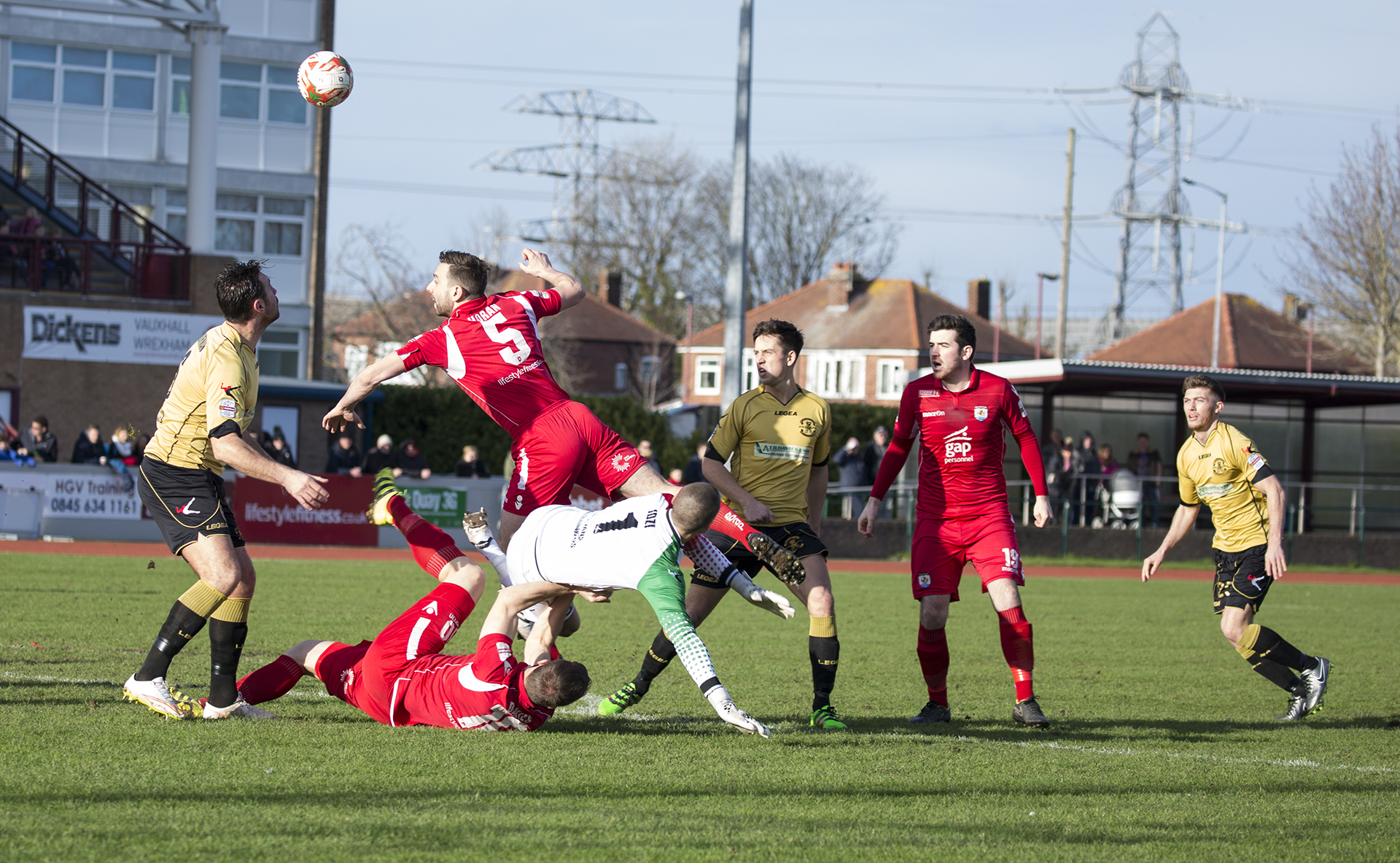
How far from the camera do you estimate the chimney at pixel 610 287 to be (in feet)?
189

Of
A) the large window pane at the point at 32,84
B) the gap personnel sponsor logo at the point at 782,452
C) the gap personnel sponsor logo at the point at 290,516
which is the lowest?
the gap personnel sponsor logo at the point at 290,516

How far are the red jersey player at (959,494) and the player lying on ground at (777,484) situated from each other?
0.41 metres

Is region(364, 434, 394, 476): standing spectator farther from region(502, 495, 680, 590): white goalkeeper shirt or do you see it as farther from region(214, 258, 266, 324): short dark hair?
region(502, 495, 680, 590): white goalkeeper shirt

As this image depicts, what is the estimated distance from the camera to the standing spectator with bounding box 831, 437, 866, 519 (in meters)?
22.4

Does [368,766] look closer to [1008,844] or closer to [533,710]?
[533,710]

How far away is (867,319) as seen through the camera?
191 feet

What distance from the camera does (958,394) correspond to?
23.4ft

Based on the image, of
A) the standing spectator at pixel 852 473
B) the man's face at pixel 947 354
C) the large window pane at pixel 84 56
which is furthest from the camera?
the large window pane at pixel 84 56

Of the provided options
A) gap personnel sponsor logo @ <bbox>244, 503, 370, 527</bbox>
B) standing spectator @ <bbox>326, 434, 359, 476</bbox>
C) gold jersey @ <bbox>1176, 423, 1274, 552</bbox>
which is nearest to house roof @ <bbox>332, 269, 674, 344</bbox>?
standing spectator @ <bbox>326, 434, 359, 476</bbox>

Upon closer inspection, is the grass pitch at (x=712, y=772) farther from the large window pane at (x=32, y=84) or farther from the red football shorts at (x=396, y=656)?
the large window pane at (x=32, y=84)

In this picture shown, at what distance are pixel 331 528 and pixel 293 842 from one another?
16.9 metres

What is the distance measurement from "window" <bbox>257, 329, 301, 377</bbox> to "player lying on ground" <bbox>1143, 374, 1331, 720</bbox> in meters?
29.6

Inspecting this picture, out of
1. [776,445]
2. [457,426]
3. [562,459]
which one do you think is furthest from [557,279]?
[457,426]

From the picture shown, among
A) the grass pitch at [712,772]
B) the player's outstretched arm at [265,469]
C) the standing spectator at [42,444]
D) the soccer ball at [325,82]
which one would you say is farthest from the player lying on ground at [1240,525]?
the standing spectator at [42,444]
